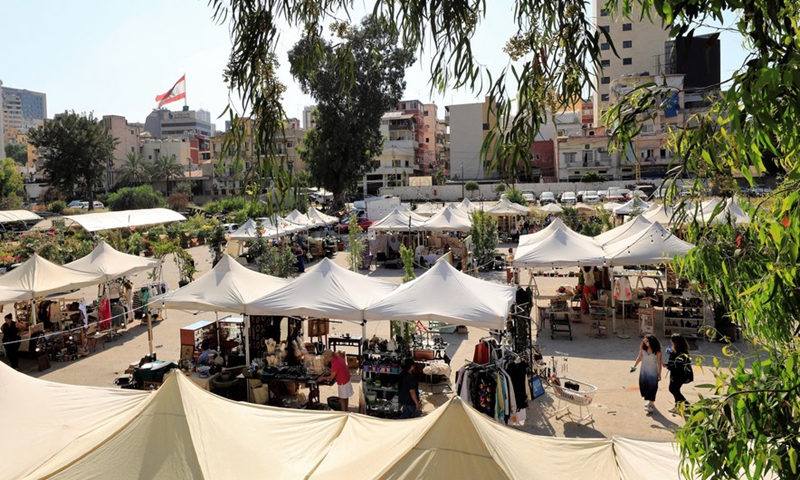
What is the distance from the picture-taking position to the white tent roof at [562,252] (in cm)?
1271

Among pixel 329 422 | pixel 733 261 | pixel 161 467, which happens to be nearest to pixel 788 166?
pixel 733 261

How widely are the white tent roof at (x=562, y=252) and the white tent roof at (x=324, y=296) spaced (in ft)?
14.0

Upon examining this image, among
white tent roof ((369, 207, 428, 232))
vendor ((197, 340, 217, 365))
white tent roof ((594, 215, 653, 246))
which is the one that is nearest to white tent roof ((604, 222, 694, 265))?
white tent roof ((594, 215, 653, 246))

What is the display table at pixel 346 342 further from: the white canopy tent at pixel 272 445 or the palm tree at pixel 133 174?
the palm tree at pixel 133 174

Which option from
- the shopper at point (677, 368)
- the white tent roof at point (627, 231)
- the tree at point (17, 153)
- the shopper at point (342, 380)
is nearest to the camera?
the shopper at point (677, 368)

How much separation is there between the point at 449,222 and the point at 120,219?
17.6 meters

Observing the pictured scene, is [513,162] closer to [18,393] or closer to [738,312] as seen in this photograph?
[738,312]

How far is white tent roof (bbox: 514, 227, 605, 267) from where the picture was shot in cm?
1271

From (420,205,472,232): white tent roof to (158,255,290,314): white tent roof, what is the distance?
11.8m

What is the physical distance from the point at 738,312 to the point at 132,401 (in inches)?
200

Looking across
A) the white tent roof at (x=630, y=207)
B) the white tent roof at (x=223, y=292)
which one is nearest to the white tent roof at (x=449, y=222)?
the white tent roof at (x=630, y=207)

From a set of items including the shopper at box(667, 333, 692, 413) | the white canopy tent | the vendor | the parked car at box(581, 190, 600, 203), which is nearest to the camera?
the white canopy tent

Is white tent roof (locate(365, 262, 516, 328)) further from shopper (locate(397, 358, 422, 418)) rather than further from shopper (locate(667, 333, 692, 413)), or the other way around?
shopper (locate(667, 333, 692, 413))

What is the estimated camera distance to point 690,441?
83.0 inches
